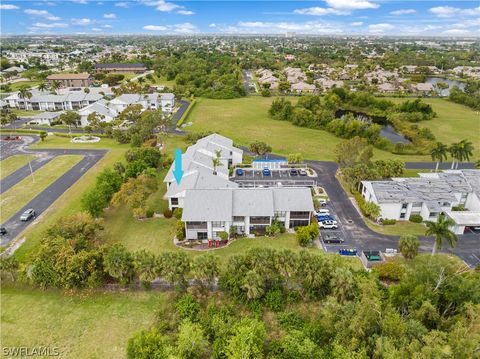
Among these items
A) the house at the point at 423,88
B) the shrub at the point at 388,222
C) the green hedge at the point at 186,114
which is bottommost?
the shrub at the point at 388,222

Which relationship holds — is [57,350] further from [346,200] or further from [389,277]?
[346,200]

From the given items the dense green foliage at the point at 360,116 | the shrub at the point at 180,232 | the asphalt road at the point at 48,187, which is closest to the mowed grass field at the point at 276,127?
the dense green foliage at the point at 360,116

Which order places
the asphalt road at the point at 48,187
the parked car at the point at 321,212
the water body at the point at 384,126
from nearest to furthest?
the asphalt road at the point at 48,187 → the parked car at the point at 321,212 → the water body at the point at 384,126

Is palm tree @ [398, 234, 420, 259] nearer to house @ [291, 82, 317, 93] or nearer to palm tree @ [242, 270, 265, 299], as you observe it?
palm tree @ [242, 270, 265, 299]

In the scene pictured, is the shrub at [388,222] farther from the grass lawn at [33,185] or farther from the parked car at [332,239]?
the grass lawn at [33,185]

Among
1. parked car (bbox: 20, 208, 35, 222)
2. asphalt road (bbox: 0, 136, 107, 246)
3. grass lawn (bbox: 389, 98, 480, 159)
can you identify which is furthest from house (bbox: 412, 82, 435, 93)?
parked car (bbox: 20, 208, 35, 222)
